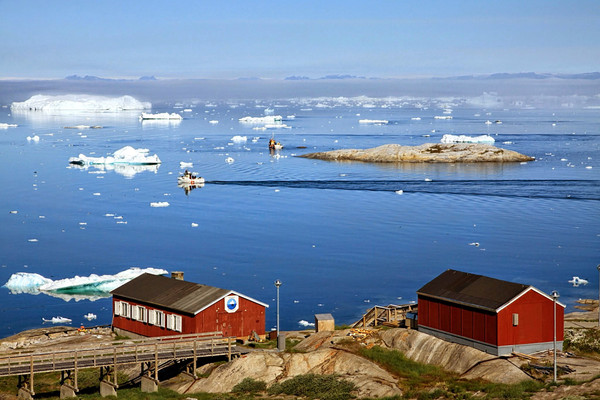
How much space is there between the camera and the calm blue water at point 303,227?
47.0 metres

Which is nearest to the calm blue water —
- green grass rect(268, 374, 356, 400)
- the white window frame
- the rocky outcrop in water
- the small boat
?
the small boat

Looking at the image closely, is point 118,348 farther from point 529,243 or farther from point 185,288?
point 529,243

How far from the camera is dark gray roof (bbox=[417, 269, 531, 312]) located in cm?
2877

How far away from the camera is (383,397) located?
2538 centimetres

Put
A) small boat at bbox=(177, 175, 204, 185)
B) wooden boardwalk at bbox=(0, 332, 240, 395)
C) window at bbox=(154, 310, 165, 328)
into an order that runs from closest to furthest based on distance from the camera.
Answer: wooden boardwalk at bbox=(0, 332, 240, 395) < window at bbox=(154, 310, 165, 328) < small boat at bbox=(177, 175, 204, 185)

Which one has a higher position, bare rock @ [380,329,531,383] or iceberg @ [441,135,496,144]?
iceberg @ [441,135,496,144]

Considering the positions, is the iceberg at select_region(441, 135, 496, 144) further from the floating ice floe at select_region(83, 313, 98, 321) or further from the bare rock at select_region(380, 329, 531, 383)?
the bare rock at select_region(380, 329, 531, 383)

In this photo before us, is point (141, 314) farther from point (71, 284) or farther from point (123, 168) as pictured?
point (123, 168)

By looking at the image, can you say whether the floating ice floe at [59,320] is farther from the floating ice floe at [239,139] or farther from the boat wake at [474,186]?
the floating ice floe at [239,139]

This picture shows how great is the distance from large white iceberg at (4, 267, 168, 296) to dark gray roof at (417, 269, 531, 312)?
20269 millimetres

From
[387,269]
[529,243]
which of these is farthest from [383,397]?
[529,243]

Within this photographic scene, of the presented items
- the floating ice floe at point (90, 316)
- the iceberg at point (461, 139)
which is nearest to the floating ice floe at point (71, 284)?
the floating ice floe at point (90, 316)

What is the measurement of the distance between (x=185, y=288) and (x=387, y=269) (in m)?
19.2

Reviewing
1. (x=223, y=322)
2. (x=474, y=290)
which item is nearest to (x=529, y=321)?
(x=474, y=290)
